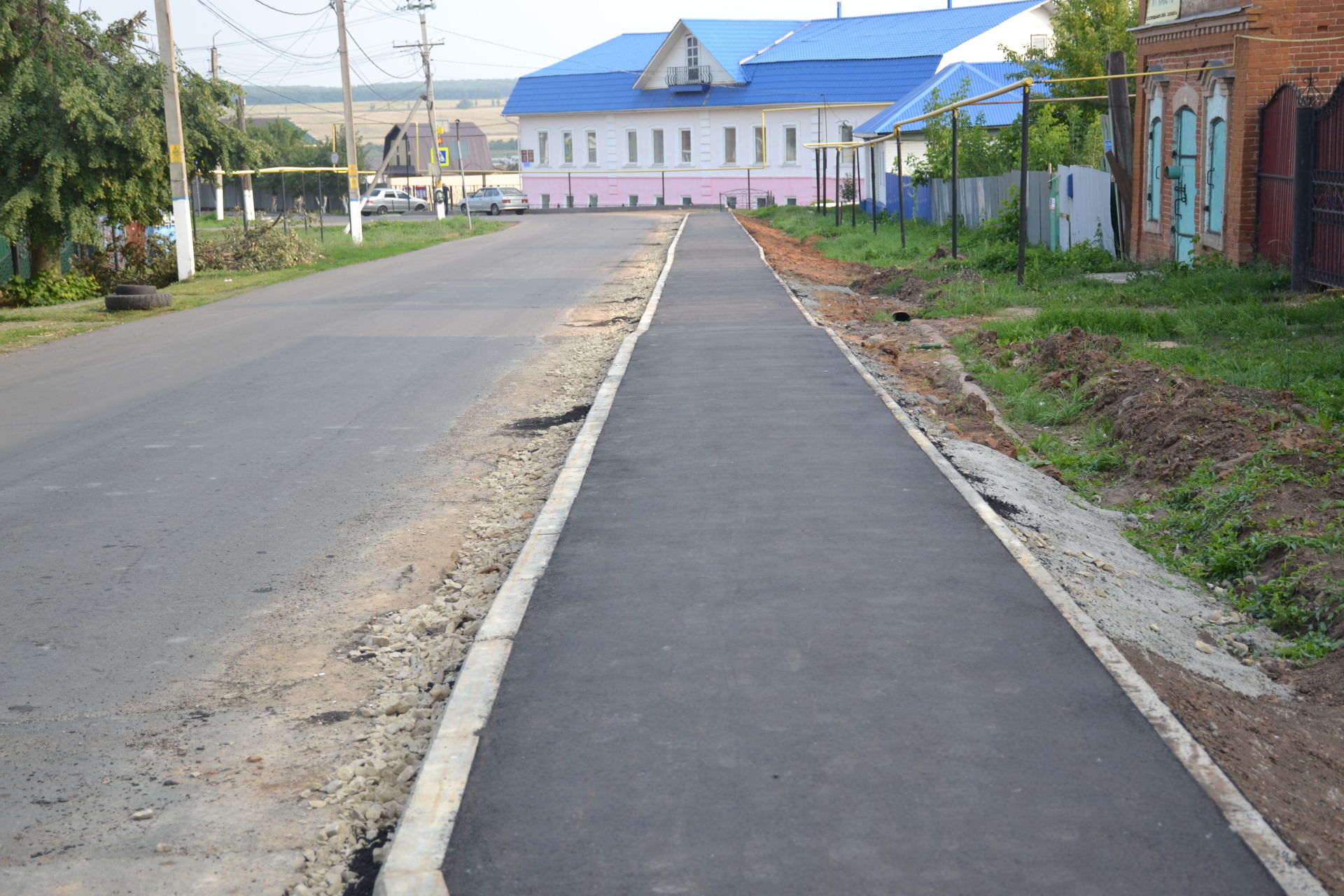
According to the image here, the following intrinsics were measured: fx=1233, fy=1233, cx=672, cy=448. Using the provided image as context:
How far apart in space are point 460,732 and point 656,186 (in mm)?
75638

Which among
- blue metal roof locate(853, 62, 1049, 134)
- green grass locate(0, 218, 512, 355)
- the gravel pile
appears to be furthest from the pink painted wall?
the gravel pile

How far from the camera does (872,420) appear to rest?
9.48 meters

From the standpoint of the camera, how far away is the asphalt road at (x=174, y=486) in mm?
4941

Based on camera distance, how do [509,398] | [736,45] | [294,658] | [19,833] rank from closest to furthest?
[19,833] → [294,658] → [509,398] → [736,45]

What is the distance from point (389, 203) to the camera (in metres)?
69.6

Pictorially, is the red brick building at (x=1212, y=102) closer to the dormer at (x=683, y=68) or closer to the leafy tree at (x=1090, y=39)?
the leafy tree at (x=1090, y=39)

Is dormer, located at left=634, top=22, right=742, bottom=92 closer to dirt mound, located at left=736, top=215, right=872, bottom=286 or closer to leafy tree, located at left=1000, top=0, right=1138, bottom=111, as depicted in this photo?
dirt mound, located at left=736, top=215, right=872, bottom=286

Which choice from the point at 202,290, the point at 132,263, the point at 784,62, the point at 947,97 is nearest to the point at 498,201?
the point at 784,62

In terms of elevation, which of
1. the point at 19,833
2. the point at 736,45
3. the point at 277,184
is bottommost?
the point at 19,833

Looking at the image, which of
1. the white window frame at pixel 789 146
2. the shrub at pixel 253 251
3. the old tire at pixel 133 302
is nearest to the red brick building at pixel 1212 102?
the old tire at pixel 133 302

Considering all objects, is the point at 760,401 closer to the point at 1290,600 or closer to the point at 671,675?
the point at 1290,600

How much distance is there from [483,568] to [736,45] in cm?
7668

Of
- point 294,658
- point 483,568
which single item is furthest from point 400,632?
point 483,568

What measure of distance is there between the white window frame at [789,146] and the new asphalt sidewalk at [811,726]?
6905 cm
